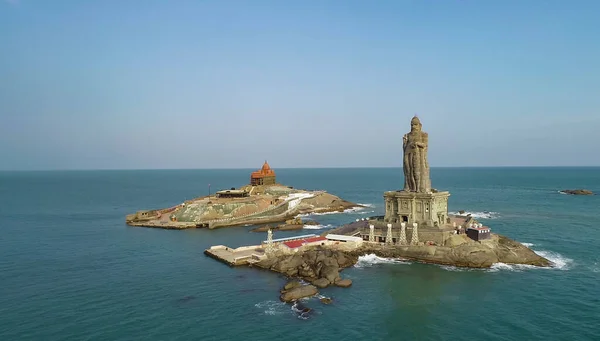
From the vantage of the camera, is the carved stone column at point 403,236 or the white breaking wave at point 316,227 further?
the white breaking wave at point 316,227

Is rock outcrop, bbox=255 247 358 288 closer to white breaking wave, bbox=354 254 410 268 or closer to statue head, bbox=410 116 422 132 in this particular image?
white breaking wave, bbox=354 254 410 268

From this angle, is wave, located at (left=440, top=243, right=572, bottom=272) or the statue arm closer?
wave, located at (left=440, top=243, right=572, bottom=272)

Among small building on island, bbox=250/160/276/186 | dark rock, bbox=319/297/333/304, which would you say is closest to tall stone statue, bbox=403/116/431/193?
dark rock, bbox=319/297/333/304

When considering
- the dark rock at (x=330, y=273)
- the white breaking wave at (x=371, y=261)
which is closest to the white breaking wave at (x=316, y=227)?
the white breaking wave at (x=371, y=261)

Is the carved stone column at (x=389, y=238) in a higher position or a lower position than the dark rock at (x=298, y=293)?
higher

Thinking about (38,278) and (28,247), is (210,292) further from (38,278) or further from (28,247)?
(28,247)

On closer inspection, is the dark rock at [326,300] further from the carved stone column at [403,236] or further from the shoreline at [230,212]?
the shoreline at [230,212]
